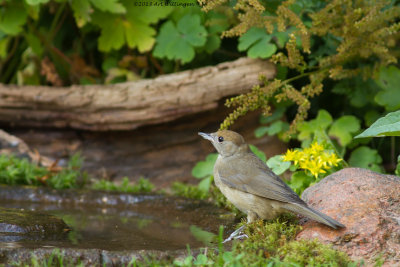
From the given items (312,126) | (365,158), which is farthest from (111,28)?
(365,158)

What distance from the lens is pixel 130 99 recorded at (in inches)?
249

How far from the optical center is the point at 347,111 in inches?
272

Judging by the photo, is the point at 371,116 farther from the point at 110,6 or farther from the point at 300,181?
the point at 110,6

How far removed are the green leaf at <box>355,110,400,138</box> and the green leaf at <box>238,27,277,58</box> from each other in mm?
1780

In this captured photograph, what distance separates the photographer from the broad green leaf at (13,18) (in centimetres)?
670

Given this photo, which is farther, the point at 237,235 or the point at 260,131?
the point at 260,131

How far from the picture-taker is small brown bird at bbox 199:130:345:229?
3982 mm

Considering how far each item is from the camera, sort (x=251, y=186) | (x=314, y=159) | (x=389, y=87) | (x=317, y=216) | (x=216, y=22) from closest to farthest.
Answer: (x=317, y=216) < (x=251, y=186) < (x=314, y=159) < (x=389, y=87) < (x=216, y=22)

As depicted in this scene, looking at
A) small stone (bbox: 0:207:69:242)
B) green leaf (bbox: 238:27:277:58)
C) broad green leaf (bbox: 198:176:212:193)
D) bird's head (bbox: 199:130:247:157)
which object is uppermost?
green leaf (bbox: 238:27:277:58)

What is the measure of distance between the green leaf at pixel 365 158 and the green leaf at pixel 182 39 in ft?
6.80

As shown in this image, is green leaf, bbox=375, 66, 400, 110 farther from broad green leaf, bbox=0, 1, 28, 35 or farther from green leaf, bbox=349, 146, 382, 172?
broad green leaf, bbox=0, 1, 28, 35

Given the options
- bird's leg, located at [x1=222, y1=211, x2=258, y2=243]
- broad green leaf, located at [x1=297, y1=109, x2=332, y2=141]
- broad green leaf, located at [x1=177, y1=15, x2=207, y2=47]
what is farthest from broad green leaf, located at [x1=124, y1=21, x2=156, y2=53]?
bird's leg, located at [x1=222, y1=211, x2=258, y2=243]

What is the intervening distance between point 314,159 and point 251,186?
0.87 metres

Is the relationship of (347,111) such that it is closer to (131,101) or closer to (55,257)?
(131,101)
